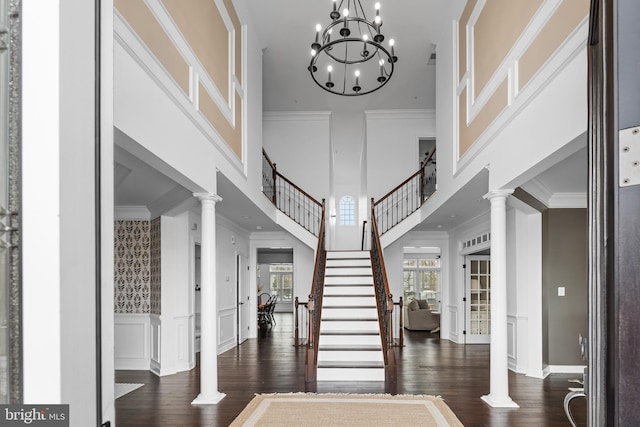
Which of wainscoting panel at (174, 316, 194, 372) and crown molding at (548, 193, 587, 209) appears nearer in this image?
crown molding at (548, 193, 587, 209)

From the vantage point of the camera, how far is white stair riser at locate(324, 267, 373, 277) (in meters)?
8.93

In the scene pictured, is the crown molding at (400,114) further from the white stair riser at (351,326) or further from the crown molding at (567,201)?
the white stair riser at (351,326)

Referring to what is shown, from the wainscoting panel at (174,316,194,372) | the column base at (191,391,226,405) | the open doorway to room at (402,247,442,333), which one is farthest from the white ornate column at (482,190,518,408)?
the open doorway to room at (402,247,442,333)

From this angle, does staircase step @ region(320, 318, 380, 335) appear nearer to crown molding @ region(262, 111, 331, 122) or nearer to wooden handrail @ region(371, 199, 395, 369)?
wooden handrail @ region(371, 199, 395, 369)

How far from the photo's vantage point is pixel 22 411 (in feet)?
2.62

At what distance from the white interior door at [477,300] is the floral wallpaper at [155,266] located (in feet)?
20.7

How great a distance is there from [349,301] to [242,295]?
11.2 feet

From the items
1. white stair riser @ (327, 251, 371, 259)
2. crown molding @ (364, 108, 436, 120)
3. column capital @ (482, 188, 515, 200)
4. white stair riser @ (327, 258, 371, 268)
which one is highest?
crown molding @ (364, 108, 436, 120)

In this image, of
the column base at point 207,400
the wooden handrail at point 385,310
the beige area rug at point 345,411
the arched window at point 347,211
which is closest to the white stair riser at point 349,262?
the wooden handrail at point 385,310

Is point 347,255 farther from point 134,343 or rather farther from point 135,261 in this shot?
point 134,343

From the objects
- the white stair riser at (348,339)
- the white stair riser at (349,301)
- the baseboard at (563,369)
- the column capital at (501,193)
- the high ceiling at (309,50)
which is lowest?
the baseboard at (563,369)

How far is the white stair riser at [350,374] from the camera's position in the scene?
6160 mm

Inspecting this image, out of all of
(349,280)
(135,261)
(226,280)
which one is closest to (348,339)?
(349,280)

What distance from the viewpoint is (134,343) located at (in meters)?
7.25
